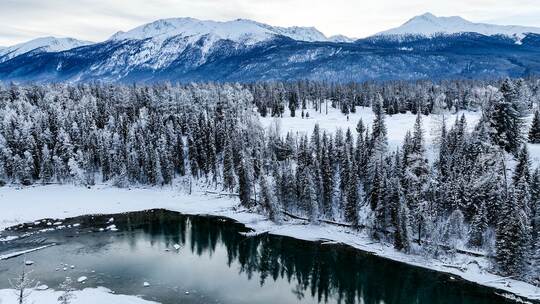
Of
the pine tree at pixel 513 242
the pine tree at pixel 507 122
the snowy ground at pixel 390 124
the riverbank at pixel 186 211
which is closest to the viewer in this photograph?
the pine tree at pixel 513 242

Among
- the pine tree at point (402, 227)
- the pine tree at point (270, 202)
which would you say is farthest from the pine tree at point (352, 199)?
the pine tree at point (270, 202)

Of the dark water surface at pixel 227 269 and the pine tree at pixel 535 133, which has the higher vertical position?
the pine tree at pixel 535 133

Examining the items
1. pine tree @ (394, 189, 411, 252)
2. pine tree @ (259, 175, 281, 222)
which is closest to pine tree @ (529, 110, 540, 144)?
pine tree @ (394, 189, 411, 252)

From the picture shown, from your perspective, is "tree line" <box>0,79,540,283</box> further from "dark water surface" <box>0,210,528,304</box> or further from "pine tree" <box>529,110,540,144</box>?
"dark water surface" <box>0,210,528,304</box>

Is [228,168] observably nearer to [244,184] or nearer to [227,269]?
[244,184]

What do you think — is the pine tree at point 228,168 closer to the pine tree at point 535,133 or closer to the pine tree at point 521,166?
the pine tree at point 521,166

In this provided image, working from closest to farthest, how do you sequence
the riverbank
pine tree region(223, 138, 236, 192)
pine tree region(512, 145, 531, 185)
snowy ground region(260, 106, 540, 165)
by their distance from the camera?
the riverbank, pine tree region(512, 145, 531, 185), pine tree region(223, 138, 236, 192), snowy ground region(260, 106, 540, 165)
